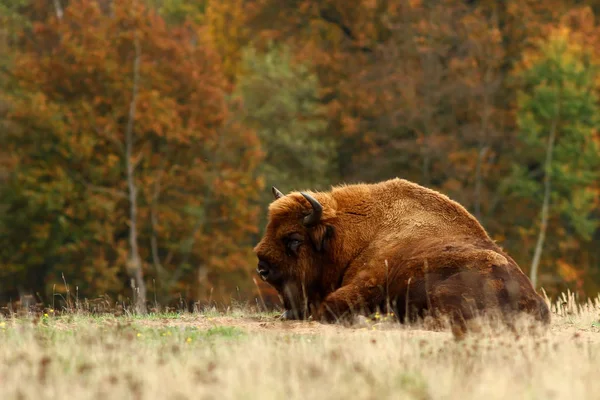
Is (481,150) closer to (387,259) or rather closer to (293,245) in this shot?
(293,245)

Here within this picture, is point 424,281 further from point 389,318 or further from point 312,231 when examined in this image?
point 312,231

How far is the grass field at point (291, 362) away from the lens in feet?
22.7

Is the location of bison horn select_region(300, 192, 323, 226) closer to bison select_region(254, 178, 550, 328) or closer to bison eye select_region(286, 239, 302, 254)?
bison select_region(254, 178, 550, 328)

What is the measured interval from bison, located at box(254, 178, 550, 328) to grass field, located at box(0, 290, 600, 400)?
0.46 metres

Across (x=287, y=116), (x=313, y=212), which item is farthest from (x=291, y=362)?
(x=287, y=116)

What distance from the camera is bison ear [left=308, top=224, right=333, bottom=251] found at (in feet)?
41.1

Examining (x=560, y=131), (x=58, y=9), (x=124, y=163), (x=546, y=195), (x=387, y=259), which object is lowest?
(x=546, y=195)

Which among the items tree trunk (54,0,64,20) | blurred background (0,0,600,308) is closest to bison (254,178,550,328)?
blurred background (0,0,600,308)

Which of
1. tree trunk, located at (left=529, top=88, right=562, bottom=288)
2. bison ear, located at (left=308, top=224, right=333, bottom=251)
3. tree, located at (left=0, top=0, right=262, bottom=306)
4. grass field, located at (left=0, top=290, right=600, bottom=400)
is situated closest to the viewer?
grass field, located at (left=0, top=290, right=600, bottom=400)

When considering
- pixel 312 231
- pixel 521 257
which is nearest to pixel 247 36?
pixel 521 257

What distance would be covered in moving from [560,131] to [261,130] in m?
11.3

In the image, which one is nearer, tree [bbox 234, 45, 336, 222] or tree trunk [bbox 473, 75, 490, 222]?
tree trunk [bbox 473, 75, 490, 222]

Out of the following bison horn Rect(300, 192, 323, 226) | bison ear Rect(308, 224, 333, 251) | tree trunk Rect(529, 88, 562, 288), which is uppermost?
bison horn Rect(300, 192, 323, 226)

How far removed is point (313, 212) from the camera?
12.4 metres
